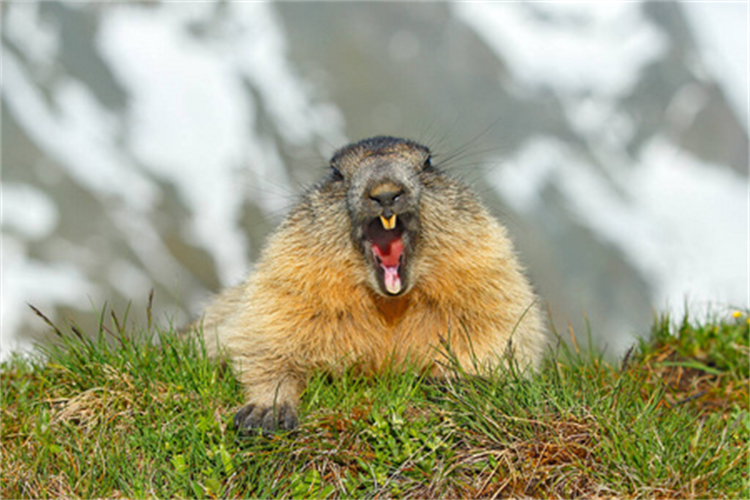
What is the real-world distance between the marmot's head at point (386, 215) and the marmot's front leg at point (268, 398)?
0.80m

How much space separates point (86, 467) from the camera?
13.6 feet

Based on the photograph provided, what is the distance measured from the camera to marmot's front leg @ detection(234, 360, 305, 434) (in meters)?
4.42

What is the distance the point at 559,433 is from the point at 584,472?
237 mm

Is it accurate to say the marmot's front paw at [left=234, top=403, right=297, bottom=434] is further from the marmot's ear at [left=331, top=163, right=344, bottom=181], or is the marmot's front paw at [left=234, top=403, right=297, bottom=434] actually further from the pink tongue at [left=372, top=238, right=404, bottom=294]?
the marmot's ear at [left=331, top=163, right=344, bottom=181]

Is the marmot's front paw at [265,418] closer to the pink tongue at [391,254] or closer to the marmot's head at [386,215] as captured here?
the marmot's head at [386,215]

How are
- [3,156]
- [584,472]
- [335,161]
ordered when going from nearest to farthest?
[584,472] → [335,161] → [3,156]

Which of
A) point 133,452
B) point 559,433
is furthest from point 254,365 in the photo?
point 559,433

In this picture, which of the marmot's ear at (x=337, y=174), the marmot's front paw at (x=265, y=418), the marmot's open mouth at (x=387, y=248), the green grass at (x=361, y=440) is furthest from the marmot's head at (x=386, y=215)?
the marmot's front paw at (x=265, y=418)

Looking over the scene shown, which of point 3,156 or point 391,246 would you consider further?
point 3,156

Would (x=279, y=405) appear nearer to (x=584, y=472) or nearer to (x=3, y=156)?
(x=584, y=472)

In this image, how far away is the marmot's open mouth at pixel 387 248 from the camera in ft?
15.9

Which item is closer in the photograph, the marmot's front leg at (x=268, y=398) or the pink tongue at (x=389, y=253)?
the marmot's front leg at (x=268, y=398)

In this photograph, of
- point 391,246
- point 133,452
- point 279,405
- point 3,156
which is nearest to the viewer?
point 133,452

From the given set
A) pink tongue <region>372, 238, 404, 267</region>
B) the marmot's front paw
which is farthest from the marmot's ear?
the marmot's front paw
